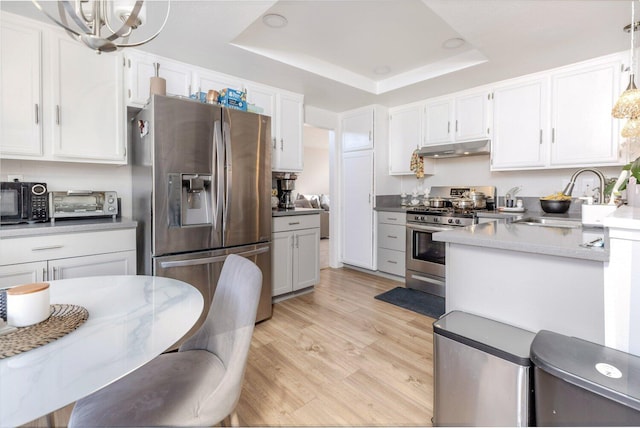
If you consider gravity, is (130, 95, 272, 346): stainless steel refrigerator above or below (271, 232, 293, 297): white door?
above

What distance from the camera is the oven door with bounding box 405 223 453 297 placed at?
3248mm

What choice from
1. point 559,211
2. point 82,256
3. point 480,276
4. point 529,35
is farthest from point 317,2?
point 559,211

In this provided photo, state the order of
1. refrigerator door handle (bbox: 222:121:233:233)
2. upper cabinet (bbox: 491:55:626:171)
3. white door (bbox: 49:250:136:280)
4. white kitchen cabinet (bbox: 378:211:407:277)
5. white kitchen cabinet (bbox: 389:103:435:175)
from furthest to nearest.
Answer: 1. white kitchen cabinet (bbox: 389:103:435:175)
2. white kitchen cabinet (bbox: 378:211:407:277)
3. upper cabinet (bbox: 491:55:626:171)
4. refrigerator door handle (bbox: 222:121:233:233)
5. white door (bbox: 49:250:136:280)

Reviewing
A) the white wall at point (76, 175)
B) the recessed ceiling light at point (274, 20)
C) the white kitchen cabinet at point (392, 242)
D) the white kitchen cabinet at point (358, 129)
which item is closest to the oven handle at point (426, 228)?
the white kitchen cabinet at point (392, 242)

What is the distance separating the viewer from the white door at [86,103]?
2090mm

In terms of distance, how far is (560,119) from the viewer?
2.81m

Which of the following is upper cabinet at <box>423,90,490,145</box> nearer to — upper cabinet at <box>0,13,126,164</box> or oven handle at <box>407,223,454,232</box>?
oven handle at <box>407,223,454,232</box>

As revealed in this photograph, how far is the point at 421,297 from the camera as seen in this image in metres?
3.24

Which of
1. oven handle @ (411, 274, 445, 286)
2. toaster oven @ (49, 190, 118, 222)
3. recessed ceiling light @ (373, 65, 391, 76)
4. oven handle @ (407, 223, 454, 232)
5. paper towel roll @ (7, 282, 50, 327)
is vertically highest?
recessed ceiling light @ (373, 65, 391, 76)

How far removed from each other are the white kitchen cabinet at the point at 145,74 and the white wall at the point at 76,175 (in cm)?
62

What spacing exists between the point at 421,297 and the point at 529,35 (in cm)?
250

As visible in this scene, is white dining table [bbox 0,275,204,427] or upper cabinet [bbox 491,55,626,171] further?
upper cabinet [bbox 491,55,626,171]

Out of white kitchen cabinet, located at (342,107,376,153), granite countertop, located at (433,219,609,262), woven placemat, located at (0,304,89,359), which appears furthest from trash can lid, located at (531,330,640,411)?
white kitchen cabinet, located at (342,107,376,153)

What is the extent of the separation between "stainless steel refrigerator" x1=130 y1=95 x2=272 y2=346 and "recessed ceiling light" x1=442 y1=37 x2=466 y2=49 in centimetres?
174
